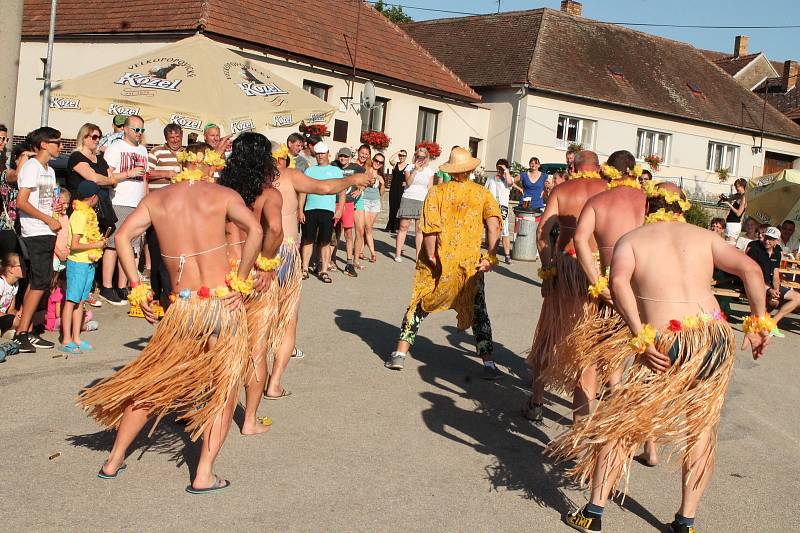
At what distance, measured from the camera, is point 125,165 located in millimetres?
10312

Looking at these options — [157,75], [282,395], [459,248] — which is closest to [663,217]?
[459,248]

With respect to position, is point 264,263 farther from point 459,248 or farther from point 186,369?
point 459,248

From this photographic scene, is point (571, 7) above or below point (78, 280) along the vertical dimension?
above

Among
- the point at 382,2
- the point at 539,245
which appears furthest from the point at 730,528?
the point at 382,2

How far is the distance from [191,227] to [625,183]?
329 centimetres

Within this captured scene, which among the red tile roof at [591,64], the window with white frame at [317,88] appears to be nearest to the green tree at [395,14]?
the red tile roof at [591,64]

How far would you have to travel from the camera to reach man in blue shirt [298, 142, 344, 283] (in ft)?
39.4

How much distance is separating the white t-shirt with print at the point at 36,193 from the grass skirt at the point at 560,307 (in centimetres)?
461

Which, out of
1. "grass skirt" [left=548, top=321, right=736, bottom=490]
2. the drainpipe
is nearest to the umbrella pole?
A: "grass skirt" [left=548, top=321, right=736, bottom=490]

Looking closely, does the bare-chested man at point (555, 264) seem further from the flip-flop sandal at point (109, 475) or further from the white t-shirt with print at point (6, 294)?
the white t-shirt with print at point (6, 294)

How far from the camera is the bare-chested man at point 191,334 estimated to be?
5102mm

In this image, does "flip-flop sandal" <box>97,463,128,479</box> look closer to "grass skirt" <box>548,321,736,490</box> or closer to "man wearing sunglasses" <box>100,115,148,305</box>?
"grass skirt" <box>548,321,736,490</box>

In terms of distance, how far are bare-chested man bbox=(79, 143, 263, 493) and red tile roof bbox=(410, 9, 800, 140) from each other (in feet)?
98.4

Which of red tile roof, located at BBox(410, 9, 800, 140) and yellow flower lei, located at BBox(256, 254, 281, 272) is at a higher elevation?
red tile roof, located at BBox(410, 9, 800, 140)
